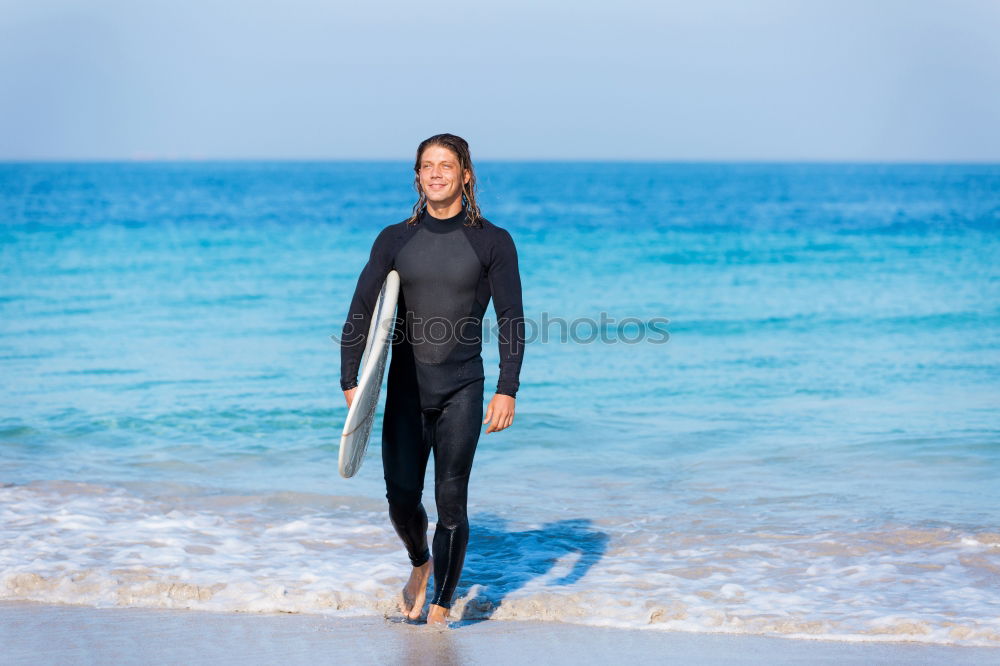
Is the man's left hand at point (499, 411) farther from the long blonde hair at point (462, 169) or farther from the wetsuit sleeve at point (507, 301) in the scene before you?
the long blonde hair at point (462, 169)

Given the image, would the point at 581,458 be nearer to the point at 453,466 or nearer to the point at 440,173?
the point at 453,466

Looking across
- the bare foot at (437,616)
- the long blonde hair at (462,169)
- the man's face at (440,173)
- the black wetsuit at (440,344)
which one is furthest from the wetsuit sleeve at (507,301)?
the bare foot at (437,616)

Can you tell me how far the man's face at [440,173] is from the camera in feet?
15.2

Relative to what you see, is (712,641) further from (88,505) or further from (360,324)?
(88,505)

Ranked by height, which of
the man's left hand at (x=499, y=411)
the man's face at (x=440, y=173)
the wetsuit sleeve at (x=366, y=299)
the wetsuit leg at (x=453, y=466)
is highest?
the man's face at (x=440, y=173)

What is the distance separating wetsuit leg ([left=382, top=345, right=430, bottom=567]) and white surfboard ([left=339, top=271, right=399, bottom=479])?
9 cm

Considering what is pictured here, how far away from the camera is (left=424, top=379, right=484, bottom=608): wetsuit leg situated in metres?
4.64

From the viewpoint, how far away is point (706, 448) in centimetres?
915

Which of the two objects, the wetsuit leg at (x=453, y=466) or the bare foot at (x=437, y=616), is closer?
the wetsuit leg at (x=453, y=466)

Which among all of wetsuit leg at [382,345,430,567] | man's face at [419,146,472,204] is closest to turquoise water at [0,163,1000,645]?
wetsuit leg at [382,345,430,567]

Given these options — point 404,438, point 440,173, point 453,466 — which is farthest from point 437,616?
point 440,173

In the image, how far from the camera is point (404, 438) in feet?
15.4

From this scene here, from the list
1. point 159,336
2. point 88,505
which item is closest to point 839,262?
point 159,336

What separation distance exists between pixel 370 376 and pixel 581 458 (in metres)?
4.51
